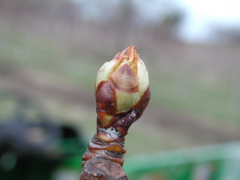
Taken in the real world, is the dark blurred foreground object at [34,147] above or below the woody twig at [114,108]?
above

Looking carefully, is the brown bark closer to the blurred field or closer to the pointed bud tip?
the pointed bud tip

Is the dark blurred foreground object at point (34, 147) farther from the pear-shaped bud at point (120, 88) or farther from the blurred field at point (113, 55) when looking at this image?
the pear-shaped bud at point (120, 88)

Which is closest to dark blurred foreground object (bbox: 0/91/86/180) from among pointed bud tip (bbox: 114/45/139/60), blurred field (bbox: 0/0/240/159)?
blurred field (bbox: 0/0/240/159)

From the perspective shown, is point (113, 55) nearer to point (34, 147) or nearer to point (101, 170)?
point (34, 147)

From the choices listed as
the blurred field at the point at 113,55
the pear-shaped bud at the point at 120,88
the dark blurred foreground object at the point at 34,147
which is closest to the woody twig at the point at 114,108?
the pear-shaped bud at the point at 120,88

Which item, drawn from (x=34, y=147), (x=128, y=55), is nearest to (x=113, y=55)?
(x=34, y=147)

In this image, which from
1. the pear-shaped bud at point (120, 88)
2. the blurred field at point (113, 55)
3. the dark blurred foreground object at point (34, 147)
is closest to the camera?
the pear-shaped bud at point (120, 88)
